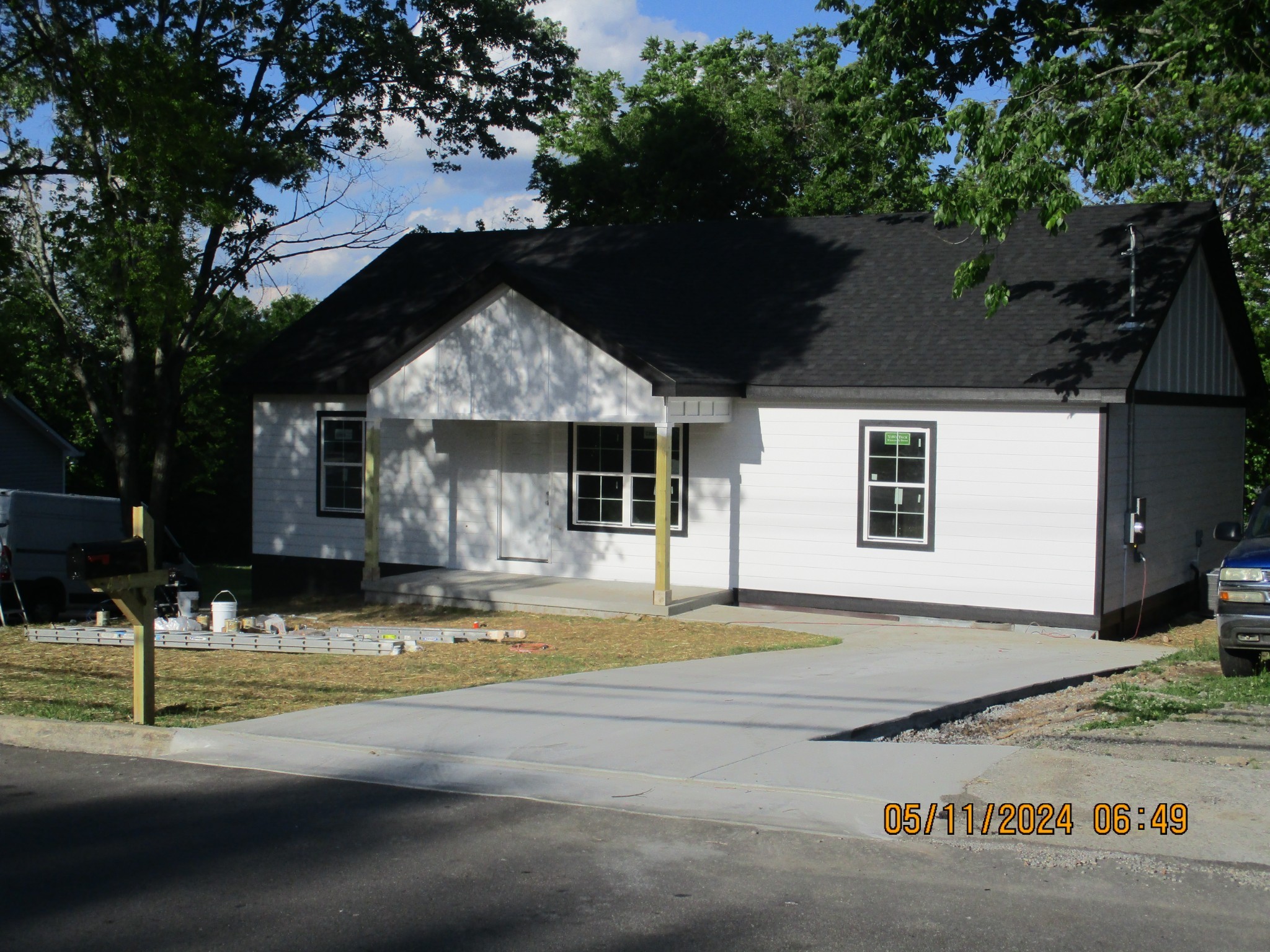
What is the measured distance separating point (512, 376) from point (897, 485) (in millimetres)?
5075

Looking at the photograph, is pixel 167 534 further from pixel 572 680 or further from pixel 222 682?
pixel 572 680

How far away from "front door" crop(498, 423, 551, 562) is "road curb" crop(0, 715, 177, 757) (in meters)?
9.59

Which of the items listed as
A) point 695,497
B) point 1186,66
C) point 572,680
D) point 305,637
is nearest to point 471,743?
point 572,680

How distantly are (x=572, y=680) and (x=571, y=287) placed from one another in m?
7.16

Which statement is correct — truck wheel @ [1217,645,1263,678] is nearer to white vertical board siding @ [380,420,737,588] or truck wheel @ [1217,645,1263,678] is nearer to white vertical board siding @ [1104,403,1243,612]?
white vertical board siding @ [1104,403,1243,612]

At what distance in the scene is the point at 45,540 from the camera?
19219 mm

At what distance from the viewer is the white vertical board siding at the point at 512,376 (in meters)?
15.8

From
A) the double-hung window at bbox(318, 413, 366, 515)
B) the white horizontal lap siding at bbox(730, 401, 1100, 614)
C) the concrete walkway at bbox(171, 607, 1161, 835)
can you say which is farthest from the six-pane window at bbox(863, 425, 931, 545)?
the double-hung window at bbox(318, 413, 366, 515)

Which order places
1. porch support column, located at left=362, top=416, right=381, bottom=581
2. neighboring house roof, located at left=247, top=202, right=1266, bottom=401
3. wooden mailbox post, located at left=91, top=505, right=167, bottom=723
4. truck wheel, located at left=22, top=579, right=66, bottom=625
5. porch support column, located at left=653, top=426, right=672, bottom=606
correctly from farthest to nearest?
truck wheel, located at left=22, top=579, right=66, bottom=625 → porch support column, located at left=362, top=416, right=381, bottom=581 → neighboring house roof, located at left=247, top=202, right=1266, bottom=401 → porch support column, located at left=653, top=426, right=672, bottom=606 → wooden mailbox post, located at left=91, top=505, right=167, bottom=723

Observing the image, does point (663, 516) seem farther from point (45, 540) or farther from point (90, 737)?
point (45, 540)

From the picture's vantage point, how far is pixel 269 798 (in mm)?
7398

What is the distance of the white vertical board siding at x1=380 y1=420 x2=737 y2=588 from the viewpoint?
16984 millimetres

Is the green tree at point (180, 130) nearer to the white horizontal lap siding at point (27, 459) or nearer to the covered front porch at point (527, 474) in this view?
the covered front porch at point (527, 474)

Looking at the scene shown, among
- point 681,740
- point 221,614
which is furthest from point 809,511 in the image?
point 681,740
